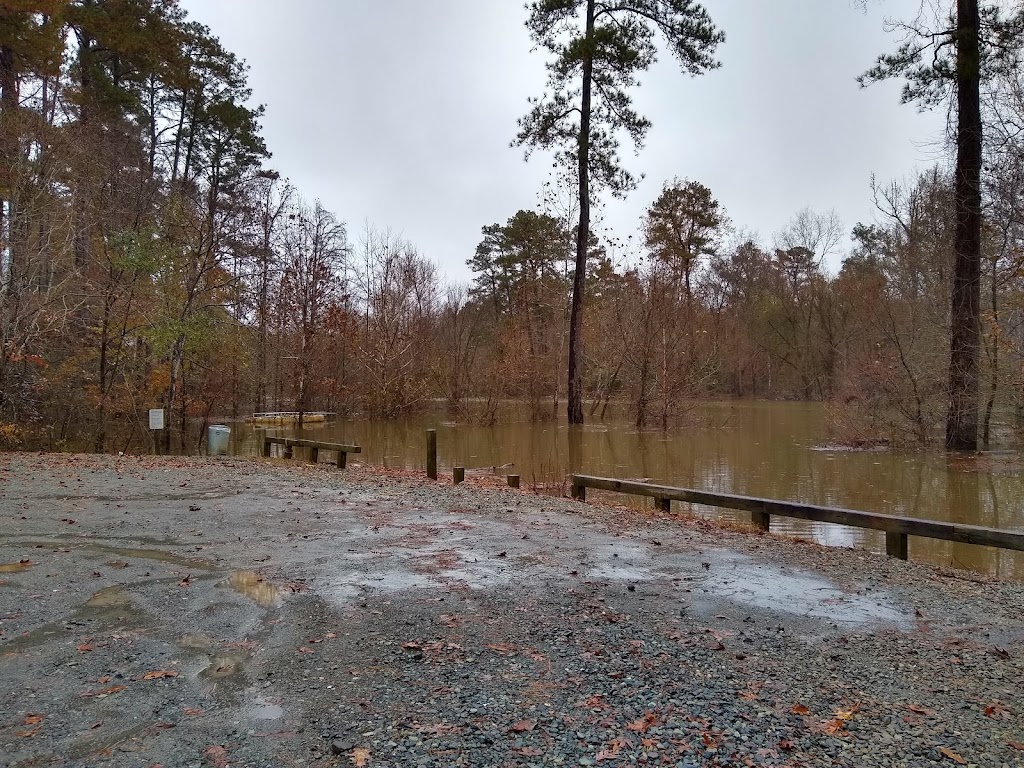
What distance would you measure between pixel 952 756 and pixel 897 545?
443 centimetres

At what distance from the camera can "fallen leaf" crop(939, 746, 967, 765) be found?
9.21 ft

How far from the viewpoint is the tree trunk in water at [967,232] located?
14523 mm

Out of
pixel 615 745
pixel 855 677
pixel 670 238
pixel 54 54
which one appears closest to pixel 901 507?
pixel 855 677

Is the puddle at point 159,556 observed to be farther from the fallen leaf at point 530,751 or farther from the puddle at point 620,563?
the fallen leaf at point 530,751

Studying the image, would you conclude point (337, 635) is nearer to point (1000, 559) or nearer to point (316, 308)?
Result: point (1000, 559)

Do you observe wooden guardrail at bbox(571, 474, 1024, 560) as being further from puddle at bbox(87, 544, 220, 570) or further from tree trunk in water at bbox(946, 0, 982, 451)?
tree trunk in water at bbox(946, 0, 982, 451)

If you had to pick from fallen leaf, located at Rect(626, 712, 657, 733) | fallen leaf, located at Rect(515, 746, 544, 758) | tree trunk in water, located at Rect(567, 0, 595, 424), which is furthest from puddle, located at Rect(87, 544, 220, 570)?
tree trunk in water, located at Rect(567, 0, 595, 424)

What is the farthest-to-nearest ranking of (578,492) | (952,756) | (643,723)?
(578,492) < (643,723) < (952,756)

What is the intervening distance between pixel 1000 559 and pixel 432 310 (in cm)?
2865

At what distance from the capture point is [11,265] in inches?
566

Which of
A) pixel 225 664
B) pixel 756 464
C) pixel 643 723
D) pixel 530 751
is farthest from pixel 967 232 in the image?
pixel 225 664

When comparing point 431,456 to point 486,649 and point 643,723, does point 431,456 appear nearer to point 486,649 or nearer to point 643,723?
point 486,649

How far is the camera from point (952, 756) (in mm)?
2846

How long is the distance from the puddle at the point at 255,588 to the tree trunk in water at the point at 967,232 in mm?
15520
